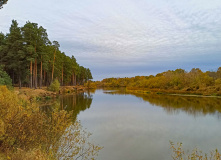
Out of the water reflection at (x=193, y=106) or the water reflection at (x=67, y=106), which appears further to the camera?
the water reflection at (x=193, y=106)

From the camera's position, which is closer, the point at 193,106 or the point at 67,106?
the point at 67,106

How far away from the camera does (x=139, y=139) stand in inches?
529

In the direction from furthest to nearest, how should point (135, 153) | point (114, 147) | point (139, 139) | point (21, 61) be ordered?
point (21, 61) → point (139, 139) → point (114, 147) → point (135, 153)

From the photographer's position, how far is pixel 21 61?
121 feet

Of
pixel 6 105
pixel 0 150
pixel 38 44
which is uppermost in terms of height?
pixel 38 44

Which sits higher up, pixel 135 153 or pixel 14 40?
pixel 14 40

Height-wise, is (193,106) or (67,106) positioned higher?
(67,106)

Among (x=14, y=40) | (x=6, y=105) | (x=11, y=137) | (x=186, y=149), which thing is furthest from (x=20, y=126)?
(x=14, y=40)

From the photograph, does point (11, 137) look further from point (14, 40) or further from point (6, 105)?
point (14, 40)

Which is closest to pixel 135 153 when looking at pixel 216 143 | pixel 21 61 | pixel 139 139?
pixel 139 139

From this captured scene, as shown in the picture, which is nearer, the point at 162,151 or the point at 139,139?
the point at 162,151

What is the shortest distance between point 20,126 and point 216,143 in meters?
13.2

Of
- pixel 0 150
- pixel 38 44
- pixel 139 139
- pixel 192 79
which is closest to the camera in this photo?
pixel 0 150

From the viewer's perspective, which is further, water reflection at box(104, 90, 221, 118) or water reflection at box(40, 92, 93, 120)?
water reflection at box(104, 90, 221, 118)
